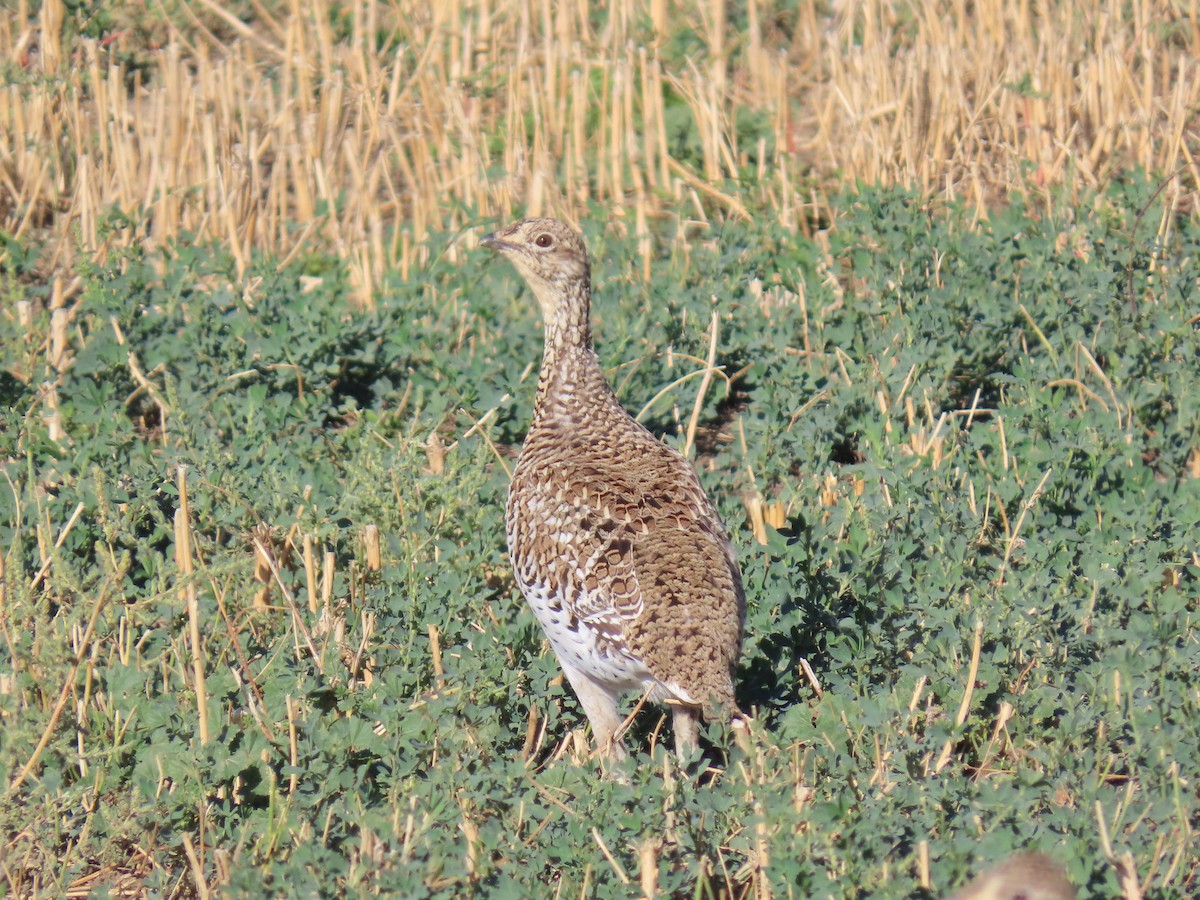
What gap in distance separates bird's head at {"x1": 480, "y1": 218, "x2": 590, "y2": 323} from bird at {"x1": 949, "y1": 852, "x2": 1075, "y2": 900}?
3.09m

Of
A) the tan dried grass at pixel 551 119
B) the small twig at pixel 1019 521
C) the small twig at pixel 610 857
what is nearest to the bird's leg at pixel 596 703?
the small twig at pixel 610 857

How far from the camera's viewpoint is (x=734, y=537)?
5.67 m

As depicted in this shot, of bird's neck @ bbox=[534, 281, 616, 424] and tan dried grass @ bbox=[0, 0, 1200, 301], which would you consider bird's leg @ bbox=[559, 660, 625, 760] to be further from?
tan dried grass @ bbox=[0, 0, 1200, 301]

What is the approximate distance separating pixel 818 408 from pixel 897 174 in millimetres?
2606

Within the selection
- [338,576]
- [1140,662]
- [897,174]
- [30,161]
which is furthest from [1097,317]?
[30,161]

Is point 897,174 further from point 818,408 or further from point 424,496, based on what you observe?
point 424,496

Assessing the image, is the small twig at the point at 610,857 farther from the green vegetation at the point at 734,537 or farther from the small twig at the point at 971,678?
the small twig at the point at 971,678

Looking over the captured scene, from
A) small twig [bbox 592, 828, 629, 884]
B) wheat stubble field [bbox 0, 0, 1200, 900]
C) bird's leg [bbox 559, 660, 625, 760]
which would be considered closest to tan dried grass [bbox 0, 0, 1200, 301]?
wheat stubble field [bbox 0, 0, 1200, 900]

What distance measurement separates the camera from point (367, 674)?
16.9 feet

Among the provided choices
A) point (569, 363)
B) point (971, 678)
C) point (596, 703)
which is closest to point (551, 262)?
point (569, 363)

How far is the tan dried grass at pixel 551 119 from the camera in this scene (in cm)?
868

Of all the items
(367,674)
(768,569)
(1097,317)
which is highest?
(1097,317)

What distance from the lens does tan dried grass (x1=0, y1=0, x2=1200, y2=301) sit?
8680 mm

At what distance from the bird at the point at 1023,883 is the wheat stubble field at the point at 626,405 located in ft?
0.93
